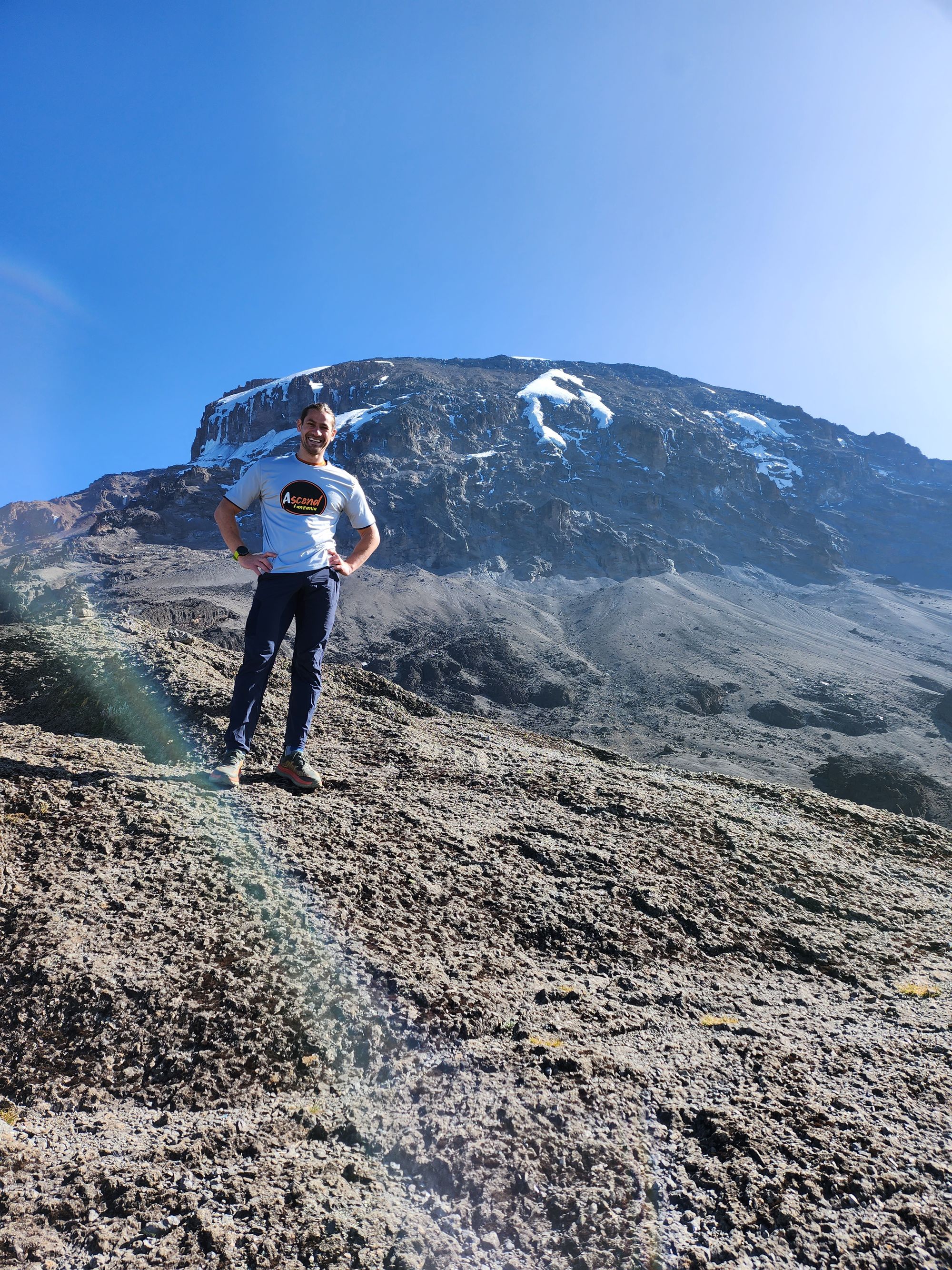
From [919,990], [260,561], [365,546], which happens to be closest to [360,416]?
[365,546]

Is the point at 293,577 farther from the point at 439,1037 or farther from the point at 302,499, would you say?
the point at 439,1037

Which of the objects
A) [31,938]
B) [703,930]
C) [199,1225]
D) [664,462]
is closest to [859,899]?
[703,930]

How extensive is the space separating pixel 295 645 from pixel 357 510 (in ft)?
2.81

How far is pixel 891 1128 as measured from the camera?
1.54 meters

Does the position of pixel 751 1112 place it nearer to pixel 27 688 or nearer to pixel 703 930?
pixel 703 930

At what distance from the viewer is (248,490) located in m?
3.47

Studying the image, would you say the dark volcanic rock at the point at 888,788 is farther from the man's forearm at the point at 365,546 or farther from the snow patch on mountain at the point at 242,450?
the snow patch on mountain at the point at 242,450

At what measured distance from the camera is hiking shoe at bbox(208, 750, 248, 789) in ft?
10.1

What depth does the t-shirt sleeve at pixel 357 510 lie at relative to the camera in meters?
3.62

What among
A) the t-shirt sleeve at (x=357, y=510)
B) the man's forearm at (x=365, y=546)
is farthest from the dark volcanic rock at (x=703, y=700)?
the t-shirt sleeve at (x=357, y=510)

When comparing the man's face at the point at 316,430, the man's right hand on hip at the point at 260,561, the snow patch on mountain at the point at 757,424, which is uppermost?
the snow patch on mountain at the point at 757,424

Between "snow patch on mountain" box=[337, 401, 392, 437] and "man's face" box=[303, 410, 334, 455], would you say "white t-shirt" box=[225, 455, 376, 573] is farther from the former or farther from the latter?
"snow patch on mountain" box=[337, 401, 392, 437]

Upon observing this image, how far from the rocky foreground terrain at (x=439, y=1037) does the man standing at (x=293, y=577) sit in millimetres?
283

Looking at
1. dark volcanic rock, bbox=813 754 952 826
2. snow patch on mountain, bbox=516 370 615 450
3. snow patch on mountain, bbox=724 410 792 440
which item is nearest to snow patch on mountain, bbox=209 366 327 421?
snow patch on mountain, bbox=516 370 615 450
